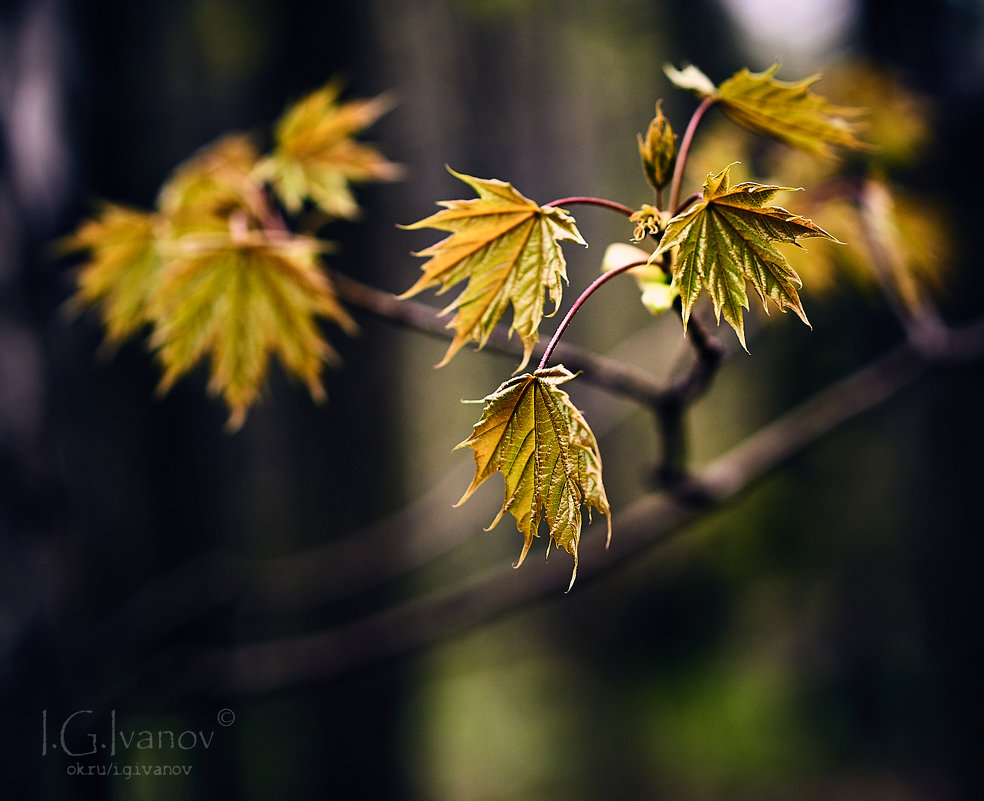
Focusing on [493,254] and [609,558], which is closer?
[493,254]

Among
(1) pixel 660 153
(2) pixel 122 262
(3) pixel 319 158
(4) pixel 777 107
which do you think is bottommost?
(1) pixel 660 153

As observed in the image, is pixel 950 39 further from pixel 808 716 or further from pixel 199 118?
pixel 808 716

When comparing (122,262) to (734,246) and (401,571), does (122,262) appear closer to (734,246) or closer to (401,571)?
(734,246)

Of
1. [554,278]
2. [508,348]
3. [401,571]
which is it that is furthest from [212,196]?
[401,571]

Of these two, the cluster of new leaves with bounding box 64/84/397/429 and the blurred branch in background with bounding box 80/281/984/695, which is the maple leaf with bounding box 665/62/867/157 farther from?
the cluster of new leaves with bounding box 64/84/397/429

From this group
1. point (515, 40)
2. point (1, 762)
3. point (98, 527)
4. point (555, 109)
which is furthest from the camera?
point (555, 109)

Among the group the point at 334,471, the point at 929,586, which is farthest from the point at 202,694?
the point at 929,586

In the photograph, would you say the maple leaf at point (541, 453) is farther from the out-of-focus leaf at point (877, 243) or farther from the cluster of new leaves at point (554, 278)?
the out-of-focus leaf at point (877, 243)
